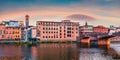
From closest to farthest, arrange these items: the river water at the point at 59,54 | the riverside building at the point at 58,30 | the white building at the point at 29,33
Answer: the river water at the point at 59,54, the white building at the point at 29,33, the riverside building at the point at 58,30

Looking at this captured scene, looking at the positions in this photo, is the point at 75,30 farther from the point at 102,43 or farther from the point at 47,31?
the point at 102,43

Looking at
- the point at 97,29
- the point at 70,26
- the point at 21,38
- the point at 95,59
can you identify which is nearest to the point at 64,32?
the point at 70,26

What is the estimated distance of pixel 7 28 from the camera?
51500 millimetres

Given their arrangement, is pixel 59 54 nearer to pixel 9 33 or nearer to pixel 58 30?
pixel 58 30

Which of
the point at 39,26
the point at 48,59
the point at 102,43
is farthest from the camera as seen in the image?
the point at 39,26

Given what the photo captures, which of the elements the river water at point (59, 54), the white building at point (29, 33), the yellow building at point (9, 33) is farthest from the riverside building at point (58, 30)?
the river water at point (59, 54)

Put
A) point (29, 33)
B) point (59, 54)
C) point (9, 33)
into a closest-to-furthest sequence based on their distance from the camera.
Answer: point (59, 54) < point (9, 33) < point (29, 33)

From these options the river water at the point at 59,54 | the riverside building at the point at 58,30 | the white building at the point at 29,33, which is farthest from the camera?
the riverside building at the point at 58,30

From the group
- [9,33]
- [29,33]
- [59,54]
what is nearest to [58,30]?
[29,33]

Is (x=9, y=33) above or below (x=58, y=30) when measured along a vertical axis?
below

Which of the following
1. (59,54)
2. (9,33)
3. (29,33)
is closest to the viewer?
(59,54)

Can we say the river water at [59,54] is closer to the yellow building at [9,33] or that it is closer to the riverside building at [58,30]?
the riverside building at [58,30]

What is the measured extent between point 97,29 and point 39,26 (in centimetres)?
1506

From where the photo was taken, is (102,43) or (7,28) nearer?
(102,43)
